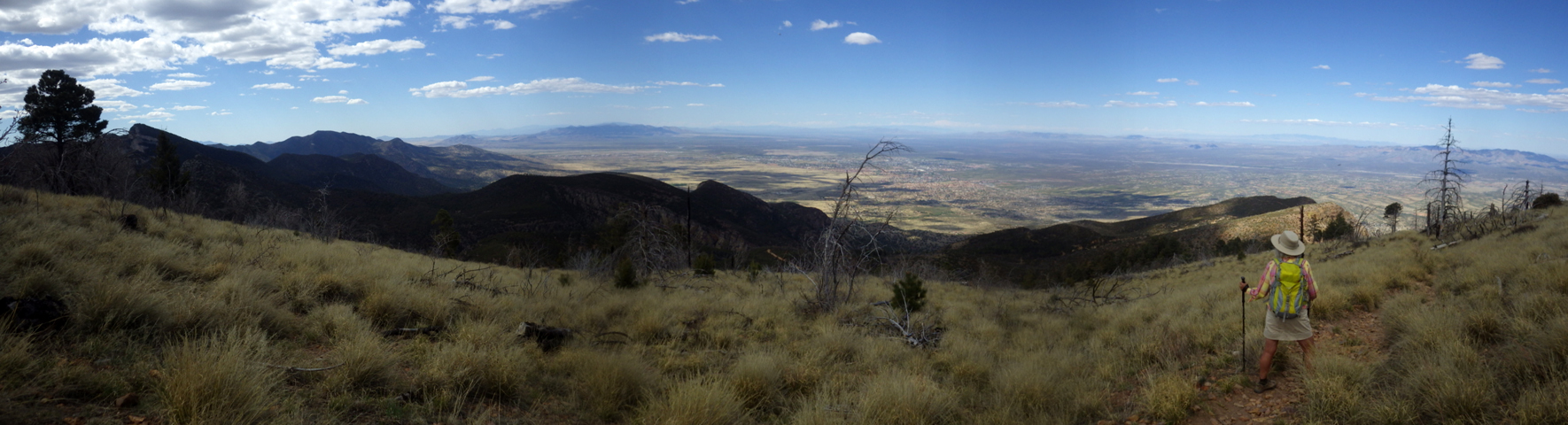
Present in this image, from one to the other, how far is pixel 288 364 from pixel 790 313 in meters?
7.39

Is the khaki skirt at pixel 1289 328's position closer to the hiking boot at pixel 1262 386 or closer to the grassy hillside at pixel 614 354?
the grassy hillside at pixel 614 354

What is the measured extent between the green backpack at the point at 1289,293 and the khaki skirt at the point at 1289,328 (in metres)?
0.04

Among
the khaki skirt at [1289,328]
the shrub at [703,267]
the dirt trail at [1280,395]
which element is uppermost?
the khaki skirt at [1289,328]

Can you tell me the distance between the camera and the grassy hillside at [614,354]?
3699mm

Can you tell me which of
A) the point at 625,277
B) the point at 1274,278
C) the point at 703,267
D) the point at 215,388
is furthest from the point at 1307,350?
the point at 703,267

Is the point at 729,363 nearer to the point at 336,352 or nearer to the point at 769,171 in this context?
the point at 336,352

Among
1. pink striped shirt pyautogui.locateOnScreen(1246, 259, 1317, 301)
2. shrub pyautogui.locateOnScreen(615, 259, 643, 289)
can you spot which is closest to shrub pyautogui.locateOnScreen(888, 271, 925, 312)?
shrub pyautogui.locateOnScreen(615, 259, 643, 289)

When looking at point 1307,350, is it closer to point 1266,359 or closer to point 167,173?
point 1266,359

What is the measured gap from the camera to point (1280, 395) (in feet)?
17.9

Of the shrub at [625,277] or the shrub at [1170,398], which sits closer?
the shrub at [1170,398]

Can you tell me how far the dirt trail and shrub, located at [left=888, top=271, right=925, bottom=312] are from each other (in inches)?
249

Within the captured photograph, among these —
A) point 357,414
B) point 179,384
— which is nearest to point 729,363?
point 357,414

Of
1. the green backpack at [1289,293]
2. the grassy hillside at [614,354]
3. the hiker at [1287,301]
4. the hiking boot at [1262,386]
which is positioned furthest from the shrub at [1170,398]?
the green backpack at [1289,293]

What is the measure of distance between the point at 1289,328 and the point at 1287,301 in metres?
0.27
